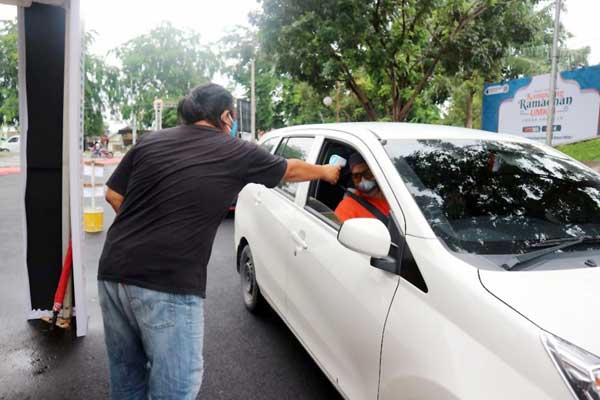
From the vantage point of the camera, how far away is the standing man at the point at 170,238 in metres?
1.92

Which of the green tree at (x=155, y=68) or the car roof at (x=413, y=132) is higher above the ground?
the green tree at (x=155, y=68)

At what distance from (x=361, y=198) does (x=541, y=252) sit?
A: 3.46ft

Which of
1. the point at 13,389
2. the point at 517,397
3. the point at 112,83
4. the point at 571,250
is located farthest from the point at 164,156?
the point at 112,83

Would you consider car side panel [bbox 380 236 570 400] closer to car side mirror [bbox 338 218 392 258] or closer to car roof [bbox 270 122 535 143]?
car side mirror [bbox 338 218 392 258]

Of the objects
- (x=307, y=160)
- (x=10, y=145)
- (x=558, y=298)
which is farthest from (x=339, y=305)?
(x=10, y=145)

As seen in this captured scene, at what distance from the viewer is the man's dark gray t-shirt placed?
192 centimetres

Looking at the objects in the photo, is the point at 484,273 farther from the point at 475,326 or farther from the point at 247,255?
the point at 247,255

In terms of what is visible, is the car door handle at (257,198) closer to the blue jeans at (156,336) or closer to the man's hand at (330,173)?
the man's hand at (330,173)

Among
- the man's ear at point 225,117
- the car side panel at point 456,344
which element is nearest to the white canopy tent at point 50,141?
the man's ear at point 225,117

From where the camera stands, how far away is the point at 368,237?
2000mm

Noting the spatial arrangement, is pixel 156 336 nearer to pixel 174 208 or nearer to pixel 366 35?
pixel 174 208

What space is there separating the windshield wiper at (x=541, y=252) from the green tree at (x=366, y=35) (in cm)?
923

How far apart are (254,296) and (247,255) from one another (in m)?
0.37

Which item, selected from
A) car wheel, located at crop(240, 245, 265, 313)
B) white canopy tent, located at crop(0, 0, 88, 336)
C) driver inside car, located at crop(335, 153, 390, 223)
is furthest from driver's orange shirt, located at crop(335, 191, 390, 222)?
white canopy tent, located at crop(0, 0, 88, 336)
